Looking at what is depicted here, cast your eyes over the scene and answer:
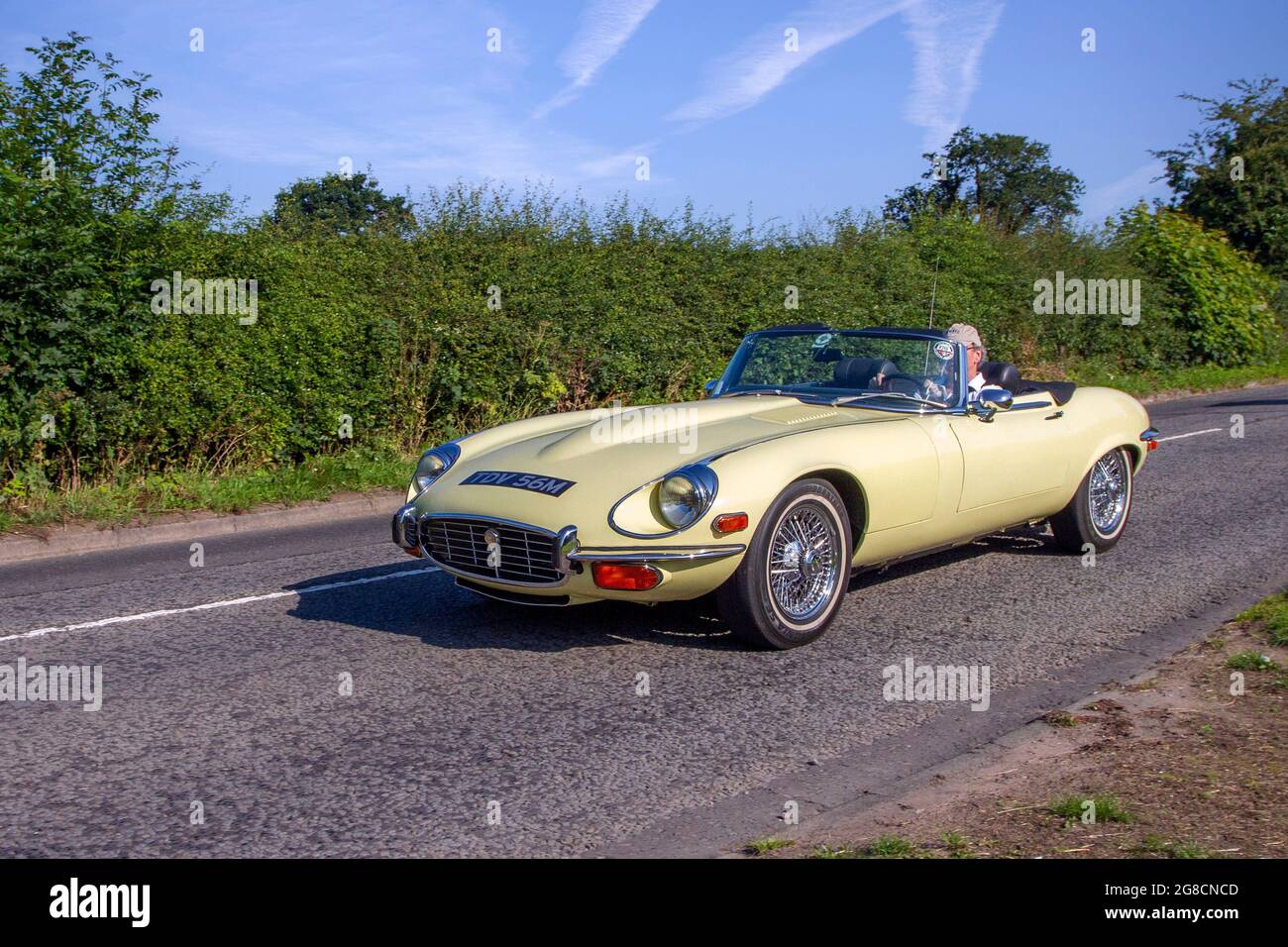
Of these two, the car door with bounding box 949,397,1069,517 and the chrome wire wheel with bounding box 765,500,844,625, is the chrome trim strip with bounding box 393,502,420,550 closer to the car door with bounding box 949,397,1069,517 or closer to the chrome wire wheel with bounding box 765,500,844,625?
the chrome wire wheel with bounding box 765,500,844,625

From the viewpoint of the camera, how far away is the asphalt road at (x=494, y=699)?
3.80 meters

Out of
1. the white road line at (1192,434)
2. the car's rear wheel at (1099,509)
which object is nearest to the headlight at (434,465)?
the car's rear wheel at (1099,509)

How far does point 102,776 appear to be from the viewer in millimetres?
4168

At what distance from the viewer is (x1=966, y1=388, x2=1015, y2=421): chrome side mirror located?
22.1 feet

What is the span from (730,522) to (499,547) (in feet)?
3.55

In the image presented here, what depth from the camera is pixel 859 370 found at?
696 cm

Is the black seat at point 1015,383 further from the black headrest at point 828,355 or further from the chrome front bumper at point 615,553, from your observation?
the chrome front bumper at point 615,553

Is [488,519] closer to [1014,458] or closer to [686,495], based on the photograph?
[686,495]

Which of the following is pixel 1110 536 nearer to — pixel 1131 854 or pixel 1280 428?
pixel 1131 854

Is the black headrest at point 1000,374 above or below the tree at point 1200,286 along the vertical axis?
below

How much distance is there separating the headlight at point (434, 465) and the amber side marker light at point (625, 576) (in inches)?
57.6
